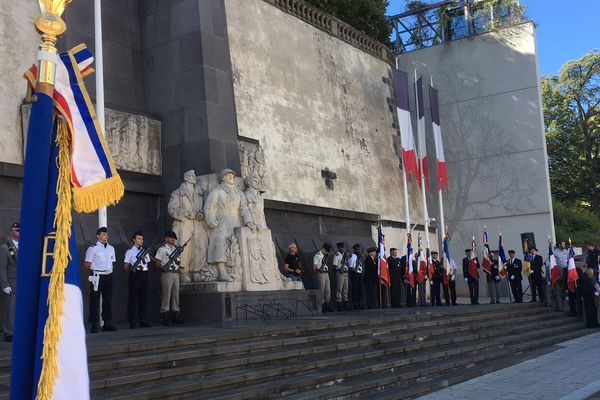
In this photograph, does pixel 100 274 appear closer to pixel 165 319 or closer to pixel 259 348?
pixel 165 319

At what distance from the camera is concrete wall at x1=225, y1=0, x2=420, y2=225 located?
57.2 ft

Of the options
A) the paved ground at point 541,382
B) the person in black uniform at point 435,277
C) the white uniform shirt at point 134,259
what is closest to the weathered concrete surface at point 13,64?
the white uniform shirt at point 134,259

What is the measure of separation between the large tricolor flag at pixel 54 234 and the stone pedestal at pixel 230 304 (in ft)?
24.5

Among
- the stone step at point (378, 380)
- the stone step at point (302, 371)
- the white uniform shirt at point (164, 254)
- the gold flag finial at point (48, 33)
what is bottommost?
the stone step at point (378, 380)

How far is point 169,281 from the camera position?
1084 cm

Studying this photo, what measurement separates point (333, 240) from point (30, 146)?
15.7 metres

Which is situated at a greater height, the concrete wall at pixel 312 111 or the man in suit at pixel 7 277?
the concrete wall at pixel 312 111

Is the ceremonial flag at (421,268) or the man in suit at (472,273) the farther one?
the man in suit at (472,273)

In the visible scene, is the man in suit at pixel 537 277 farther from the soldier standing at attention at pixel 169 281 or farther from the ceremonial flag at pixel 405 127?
the soldier standing at attention at pixel 169 281

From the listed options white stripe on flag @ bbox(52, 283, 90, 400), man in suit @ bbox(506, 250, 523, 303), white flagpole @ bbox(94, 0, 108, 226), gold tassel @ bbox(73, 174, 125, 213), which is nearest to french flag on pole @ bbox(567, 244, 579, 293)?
man in suit @ bbox(506, 250, 523, 303)

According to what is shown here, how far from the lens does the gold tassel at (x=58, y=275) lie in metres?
3.15

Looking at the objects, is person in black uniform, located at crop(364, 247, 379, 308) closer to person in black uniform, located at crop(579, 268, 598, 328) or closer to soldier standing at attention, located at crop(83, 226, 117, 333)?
person in black uniform, located at crop(579, 268, 598, 328)

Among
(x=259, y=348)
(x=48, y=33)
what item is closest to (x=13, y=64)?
(x=259, y=348)

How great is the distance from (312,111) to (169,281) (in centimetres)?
1007
